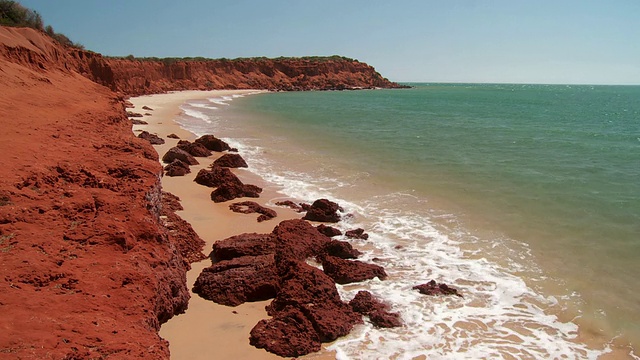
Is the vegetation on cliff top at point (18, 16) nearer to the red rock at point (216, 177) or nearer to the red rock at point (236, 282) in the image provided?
the red rock at point (216, 177)

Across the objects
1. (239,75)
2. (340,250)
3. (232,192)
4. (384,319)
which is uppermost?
(239,75)

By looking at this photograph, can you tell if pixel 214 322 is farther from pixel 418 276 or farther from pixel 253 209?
pixel 253 209

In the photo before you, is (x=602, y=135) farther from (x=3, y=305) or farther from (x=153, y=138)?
(x=3, y=305)

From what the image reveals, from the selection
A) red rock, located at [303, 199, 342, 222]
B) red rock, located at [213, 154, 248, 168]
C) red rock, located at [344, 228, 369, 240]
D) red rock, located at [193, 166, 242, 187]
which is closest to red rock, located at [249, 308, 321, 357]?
red rock, located at [344, 228, 369, 240]

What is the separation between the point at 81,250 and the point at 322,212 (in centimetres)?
668

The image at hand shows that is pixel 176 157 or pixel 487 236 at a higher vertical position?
pixel 176 157

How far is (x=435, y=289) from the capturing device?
7.50 m

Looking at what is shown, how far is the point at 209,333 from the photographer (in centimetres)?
589

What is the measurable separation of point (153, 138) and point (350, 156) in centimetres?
888

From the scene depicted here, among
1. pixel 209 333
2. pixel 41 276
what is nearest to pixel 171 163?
pixel 209 333

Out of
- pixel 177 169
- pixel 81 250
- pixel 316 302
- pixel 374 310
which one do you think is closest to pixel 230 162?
pixel 177 169

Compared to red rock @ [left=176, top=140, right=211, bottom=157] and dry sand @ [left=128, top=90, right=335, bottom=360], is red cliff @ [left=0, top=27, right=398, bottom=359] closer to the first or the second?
dry sand @ [left=128, top=90, right=335, bottom=360]

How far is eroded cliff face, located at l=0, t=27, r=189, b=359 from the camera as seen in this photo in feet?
11.6

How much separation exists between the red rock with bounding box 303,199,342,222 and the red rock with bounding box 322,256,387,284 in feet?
8.83
